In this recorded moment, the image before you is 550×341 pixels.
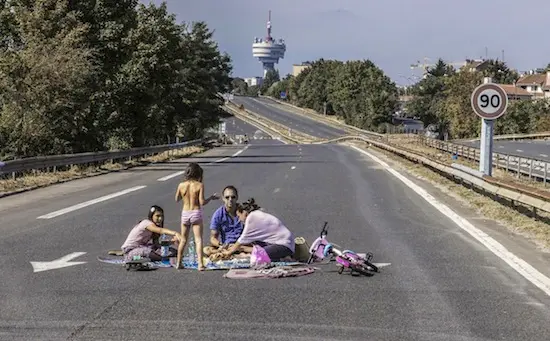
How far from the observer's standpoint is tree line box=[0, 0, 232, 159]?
2683cm

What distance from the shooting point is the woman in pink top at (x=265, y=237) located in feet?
29.6

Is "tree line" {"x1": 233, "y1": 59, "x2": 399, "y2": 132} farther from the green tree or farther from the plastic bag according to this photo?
the plastic bag

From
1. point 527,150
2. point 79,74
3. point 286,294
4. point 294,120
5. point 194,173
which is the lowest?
point 527,150

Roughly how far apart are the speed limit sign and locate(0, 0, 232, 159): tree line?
16825 mm

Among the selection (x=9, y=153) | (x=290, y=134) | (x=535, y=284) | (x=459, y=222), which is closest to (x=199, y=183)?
(x=535, y=284)

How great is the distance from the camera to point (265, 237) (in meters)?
9.09

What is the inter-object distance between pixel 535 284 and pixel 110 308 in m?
4.56

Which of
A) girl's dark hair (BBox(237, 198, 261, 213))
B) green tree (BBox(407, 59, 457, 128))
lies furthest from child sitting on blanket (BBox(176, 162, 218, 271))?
green tree (BBox(407, 59, 457, 128))

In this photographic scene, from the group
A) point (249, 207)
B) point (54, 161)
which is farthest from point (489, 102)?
point (54, 161)

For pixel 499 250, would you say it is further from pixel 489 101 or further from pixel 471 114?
pixel 471 114

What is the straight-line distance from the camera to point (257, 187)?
20094 mm

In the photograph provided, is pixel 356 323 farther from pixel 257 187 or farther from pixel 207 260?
pixel 257 187

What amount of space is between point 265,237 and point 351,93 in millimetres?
140189

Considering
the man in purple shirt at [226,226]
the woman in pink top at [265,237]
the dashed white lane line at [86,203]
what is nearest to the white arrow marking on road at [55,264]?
the man in purple shirt at [226,226]
